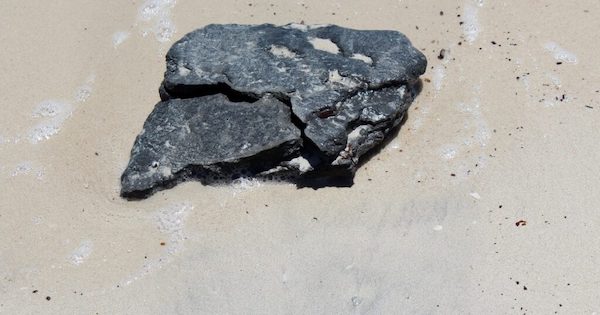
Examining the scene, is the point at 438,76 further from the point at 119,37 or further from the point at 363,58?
the point at 119,37

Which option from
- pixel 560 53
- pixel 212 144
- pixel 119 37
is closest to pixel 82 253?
pixel 212 144

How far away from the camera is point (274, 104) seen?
402cm

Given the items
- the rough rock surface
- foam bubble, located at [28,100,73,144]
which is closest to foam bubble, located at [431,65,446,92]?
the rough rock surface

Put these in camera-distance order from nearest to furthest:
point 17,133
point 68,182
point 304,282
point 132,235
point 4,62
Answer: point 304,282 < point 132,235 < point 68,182 < point 17,133 < point 4,62

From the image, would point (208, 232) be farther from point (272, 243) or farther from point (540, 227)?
point (540, 227)

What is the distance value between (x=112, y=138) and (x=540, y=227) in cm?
248

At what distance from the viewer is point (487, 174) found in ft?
13.3

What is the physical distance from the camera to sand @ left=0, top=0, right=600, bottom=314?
358cm

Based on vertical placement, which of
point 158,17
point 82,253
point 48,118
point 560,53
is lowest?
point 82,253

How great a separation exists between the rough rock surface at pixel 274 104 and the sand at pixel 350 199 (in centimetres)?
16

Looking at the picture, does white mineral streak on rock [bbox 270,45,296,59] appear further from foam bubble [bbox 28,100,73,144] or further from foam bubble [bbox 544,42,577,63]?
foam bubble [bbox 544,42,577,63]

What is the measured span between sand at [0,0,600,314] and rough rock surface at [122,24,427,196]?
16 centimetres

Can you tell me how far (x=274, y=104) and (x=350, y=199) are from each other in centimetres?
67

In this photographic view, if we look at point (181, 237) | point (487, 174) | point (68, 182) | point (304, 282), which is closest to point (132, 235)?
point (181, 237)
